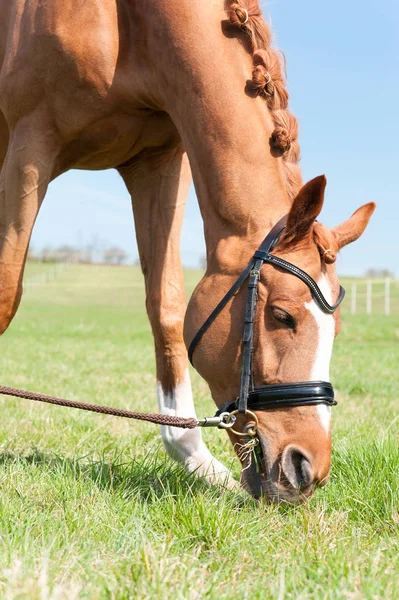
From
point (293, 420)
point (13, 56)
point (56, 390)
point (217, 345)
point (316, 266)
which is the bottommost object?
point (56, 390)

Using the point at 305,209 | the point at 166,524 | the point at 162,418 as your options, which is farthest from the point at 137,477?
the point at 305,209

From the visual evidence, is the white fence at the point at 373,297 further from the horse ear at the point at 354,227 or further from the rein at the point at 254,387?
the rein at the point at 254,387

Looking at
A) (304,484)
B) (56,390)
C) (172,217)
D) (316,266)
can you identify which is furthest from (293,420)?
(56,390)

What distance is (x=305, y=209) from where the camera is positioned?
8.32 feet

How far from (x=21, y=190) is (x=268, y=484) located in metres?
1.83

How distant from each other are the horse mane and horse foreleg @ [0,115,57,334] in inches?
41.8

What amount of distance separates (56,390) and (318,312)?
4275 mm

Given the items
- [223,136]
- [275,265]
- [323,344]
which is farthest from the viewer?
[223,136]

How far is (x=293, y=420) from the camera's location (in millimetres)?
2457

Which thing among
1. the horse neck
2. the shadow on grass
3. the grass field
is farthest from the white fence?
the horse neck

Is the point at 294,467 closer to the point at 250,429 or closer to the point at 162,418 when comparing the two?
the point at 250,429

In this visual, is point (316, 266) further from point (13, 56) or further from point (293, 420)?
point (13, 56)

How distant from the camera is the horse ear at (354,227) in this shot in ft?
9.16

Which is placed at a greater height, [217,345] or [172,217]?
[172,217]
